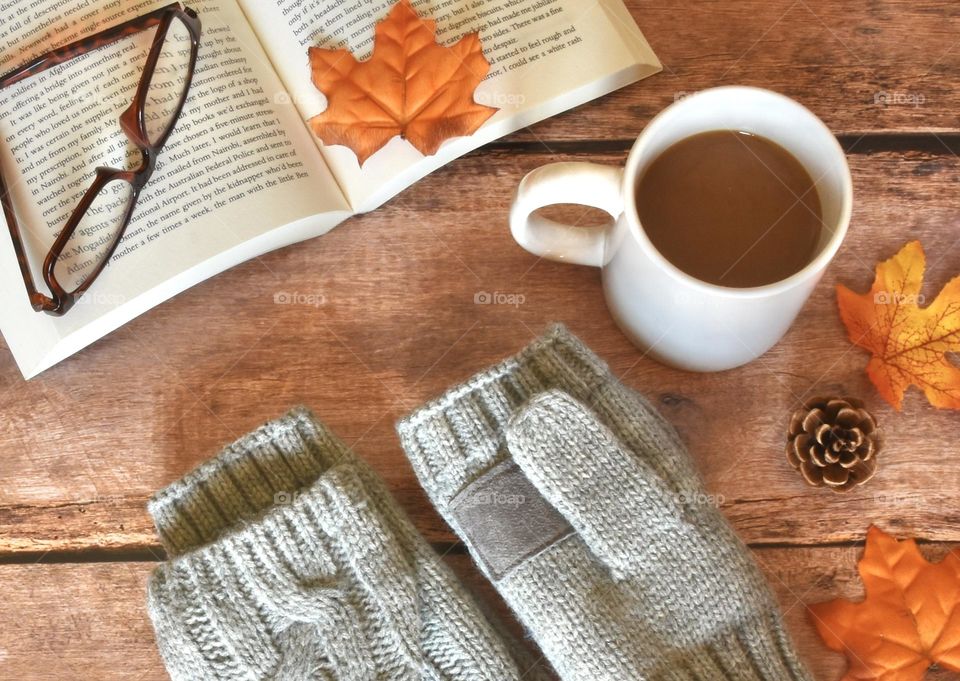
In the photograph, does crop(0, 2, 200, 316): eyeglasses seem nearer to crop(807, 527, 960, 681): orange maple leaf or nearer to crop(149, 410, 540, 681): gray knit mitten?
crop(149, 410, 540, 681): gray knit mitten

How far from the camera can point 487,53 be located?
0.79 meters

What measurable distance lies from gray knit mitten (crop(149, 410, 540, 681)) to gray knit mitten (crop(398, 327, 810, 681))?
0.17ft

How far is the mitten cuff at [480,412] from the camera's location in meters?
0.69

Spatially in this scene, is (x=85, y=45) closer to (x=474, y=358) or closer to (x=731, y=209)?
(x=474, y=358)

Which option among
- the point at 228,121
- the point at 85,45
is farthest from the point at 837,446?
the point at 85,45

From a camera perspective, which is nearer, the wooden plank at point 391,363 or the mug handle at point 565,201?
the mug handle at point 565,201

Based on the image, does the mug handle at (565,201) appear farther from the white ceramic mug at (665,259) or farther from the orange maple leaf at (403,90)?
the orange maple leaf at (403,90)

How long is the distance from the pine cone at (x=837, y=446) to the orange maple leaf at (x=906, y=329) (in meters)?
0.05

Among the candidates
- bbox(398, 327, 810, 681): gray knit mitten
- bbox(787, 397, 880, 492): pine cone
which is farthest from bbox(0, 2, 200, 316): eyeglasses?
bbox(787, 397, 880, 492): pine cone

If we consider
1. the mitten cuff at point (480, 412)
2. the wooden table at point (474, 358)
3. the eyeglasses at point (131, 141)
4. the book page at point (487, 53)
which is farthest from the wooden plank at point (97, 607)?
the book page at point (487, 53)

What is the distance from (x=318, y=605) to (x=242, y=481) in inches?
4.8

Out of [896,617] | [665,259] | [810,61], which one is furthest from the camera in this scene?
[810,61]

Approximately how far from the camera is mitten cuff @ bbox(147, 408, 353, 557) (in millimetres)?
698

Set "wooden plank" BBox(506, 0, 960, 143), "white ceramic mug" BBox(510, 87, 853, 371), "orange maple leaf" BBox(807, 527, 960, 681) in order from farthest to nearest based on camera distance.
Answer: "wooden plank" BBox(506, 0, 960, 143) → "orange maple leaf" BBox(807, 527, 960, 681) → "white ceramic mug" BBox(510, 87, 853, 371)
